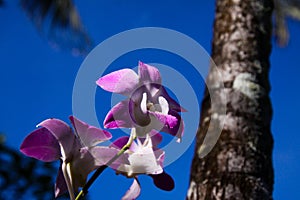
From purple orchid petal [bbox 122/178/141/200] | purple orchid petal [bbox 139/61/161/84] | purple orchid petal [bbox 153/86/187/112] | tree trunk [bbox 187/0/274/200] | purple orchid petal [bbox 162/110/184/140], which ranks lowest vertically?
purple orchid petal [bbox 122/178/141/200]

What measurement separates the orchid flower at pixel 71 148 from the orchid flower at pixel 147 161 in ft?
0.06

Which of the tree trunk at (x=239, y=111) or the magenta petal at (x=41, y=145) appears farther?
the tree trunk at (x=239, y=111)

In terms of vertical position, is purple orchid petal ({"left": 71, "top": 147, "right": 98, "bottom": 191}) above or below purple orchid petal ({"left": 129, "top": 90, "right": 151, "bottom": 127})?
below

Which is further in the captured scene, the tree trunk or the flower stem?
the tree trunk

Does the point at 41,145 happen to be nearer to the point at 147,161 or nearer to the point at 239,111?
the point at 147,161

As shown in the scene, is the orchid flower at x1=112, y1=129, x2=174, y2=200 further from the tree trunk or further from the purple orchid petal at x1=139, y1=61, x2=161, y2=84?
the tree trunk

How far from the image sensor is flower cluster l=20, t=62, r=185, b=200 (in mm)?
569

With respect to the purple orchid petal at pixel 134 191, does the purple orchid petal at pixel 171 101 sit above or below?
above

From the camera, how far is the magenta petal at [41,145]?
586 millimetres

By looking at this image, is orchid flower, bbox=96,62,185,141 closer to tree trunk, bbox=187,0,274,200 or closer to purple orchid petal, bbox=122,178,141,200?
purple orchid petal, bbox=122,178,141,200

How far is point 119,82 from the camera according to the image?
57cm

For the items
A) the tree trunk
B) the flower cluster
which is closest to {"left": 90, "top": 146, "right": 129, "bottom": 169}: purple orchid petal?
the flower cluster

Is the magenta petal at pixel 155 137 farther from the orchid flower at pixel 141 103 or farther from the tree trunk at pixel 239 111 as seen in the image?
the tree trunk at pixel 239 111

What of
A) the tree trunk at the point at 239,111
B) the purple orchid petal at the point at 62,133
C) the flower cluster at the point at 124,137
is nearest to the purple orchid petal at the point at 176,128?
the flower cluster at the point at 124,137
